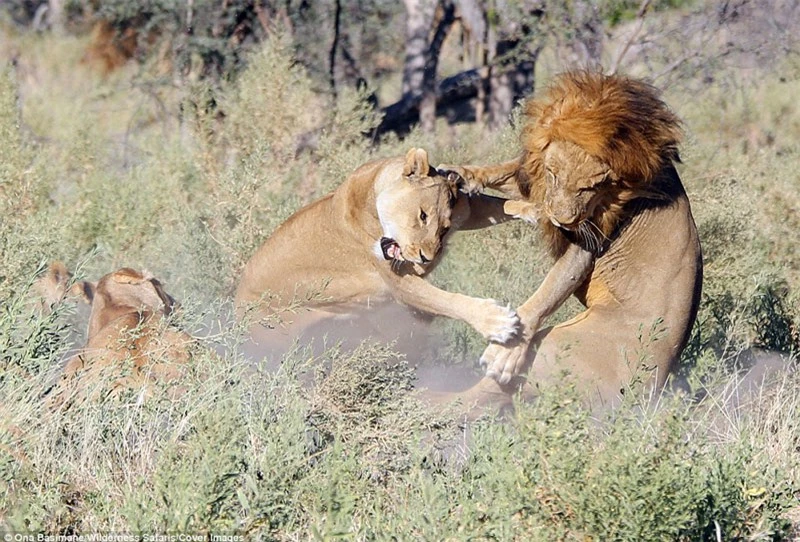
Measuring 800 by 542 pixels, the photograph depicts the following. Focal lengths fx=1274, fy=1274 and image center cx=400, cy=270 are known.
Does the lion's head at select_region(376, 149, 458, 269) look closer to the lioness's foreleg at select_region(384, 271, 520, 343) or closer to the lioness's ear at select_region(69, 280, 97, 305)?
the lioness's foreleg at select_region(384, 271, 520, 343)

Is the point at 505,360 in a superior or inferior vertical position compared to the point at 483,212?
inferior

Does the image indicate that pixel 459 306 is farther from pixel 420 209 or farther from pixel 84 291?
pixel 84 291

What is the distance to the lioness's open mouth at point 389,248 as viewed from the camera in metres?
6.25

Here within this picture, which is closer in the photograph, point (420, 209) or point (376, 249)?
point (420, 209)

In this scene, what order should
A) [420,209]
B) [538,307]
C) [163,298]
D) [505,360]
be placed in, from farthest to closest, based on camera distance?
[163,298] → [420,209] → [538,307] → [505,360]

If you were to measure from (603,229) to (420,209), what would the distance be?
0.87 metres

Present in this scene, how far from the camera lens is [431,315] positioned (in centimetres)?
641

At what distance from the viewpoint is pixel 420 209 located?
6.11 meters

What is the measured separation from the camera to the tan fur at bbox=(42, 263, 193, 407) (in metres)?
5.16

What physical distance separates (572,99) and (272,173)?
14.4ft

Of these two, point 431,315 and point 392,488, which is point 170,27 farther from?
point 392,488

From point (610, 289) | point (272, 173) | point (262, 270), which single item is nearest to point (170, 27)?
point (272, 173)

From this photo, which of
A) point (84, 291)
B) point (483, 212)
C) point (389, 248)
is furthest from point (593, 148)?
point (84, 291)

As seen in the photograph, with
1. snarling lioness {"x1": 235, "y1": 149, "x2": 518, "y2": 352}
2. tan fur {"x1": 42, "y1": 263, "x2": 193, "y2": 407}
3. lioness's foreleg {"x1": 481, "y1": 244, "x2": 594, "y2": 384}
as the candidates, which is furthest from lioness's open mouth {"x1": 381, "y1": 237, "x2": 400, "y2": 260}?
tan fur {"x1": 42, "y1": 263, "x2": 193, "y2": 407}
